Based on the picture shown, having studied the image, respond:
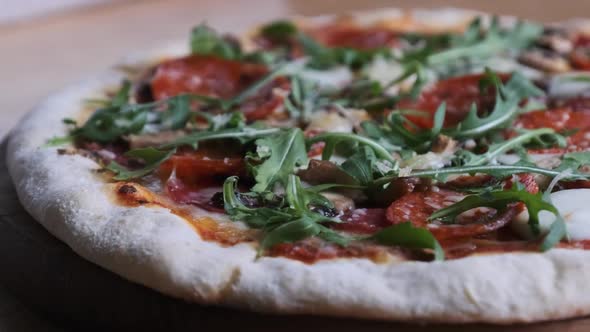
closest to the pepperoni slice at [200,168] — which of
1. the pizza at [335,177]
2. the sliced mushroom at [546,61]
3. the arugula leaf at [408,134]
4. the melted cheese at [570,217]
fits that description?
the pizza at [335,177]

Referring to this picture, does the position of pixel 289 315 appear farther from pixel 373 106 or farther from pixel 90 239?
pixel 373 106

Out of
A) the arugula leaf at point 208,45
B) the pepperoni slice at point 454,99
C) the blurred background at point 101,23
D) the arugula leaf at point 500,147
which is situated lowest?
the blurred background at point 101,23

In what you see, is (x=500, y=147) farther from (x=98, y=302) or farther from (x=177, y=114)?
(x=98, y=302)

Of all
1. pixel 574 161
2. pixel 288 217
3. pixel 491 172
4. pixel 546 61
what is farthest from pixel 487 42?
pixel 288 217

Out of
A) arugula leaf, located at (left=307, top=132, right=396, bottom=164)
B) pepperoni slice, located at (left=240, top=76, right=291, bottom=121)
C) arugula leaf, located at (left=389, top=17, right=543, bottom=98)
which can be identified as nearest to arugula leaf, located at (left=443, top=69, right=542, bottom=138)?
arugula leaf, located at (left=307, top=132, right=396, bottom=164)

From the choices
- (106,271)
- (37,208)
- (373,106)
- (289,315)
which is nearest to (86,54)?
(373,106)

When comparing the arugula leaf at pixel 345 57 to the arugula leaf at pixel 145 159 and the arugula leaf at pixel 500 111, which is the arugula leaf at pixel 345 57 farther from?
the arugula leaf at pixel 145 159
